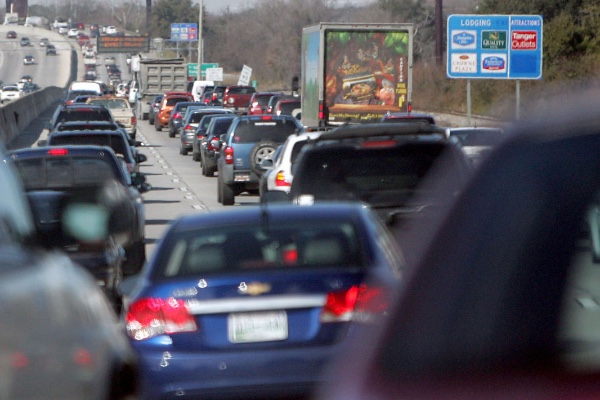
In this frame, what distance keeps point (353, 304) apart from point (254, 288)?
58 centimetres

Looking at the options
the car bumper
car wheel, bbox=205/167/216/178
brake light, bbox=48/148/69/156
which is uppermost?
brake light, bbox=48/148/69/156

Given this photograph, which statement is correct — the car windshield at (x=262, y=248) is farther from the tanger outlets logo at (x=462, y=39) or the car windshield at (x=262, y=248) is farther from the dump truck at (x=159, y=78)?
the dump truck at (x=159, y=78)

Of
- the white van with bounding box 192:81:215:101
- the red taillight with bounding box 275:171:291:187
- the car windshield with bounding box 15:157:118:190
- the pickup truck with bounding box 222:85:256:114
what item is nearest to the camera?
the car windshield with bounding box 15:157:118:190

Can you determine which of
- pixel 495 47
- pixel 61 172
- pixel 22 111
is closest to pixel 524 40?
pixel 495 47

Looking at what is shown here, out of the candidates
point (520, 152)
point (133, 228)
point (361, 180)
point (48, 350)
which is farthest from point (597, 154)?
point (133, 228)

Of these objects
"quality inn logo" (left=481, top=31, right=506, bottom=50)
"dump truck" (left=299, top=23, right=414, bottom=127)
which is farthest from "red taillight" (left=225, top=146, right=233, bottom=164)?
"quality inn logo" (left=481, top=31, right=506, bottom=50)

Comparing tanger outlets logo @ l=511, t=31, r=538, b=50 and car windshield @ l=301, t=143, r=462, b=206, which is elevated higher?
tanger outlets logo @ l=511, t=31, r=538, b=50

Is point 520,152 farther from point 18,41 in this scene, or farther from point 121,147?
point 18,41

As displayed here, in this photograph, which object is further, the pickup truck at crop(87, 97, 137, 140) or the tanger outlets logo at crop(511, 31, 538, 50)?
the pickup truck at crop(87, 97, 137, 140)

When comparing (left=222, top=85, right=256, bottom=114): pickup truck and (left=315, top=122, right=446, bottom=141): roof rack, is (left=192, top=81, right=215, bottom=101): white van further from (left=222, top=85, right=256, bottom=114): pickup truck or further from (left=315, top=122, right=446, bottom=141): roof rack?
(left=315, top=122, right=446, bottom=141): roof rack

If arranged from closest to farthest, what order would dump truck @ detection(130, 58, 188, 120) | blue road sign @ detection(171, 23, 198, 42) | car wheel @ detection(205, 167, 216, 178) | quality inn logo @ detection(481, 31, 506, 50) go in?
car wheel @ detection(205, 167, 216, 178), quality inn logo @ detection(481, 31, 506, 50), dump truck @ detection(130, 58, 188, 120), blue road sign @ detection(171, 23, 198, 42)

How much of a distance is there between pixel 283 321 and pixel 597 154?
4.63 m

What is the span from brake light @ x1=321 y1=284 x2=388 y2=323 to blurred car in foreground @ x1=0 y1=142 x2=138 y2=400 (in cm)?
140

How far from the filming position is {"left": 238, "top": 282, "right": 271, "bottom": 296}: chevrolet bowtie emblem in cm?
696
